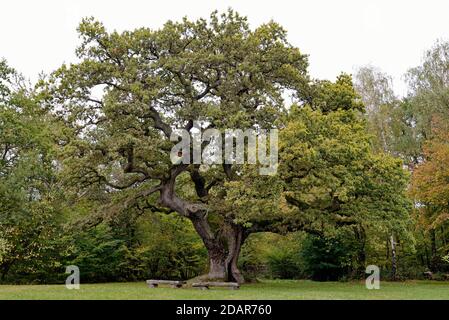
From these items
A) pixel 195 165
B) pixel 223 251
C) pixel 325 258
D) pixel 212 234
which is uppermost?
pixel 195 165

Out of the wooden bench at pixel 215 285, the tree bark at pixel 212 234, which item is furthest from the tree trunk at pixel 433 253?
the wooden bench at pixel 215 285

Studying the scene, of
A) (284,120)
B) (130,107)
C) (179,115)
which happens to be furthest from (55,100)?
(284,120)

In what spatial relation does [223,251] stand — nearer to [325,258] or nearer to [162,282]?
[162,282]

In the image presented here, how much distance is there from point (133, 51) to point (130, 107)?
2873mm

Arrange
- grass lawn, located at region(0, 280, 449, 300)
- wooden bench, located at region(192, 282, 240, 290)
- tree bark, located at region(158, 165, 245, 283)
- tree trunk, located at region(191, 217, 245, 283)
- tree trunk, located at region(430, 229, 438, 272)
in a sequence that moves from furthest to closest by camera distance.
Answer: tree trunk, located at region(430, 229, 438, 272) → tree trunk, located at region(191, 217, 245, 283) → tree bark, located at region(158, 165, 245, 283) → wooden bench, located at region(192, 282, 240, 290) → grass lawn, located at region(0, 280, 449, 300)

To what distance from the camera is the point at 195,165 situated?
24.6 metres

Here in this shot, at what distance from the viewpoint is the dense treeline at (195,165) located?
20.2 metres

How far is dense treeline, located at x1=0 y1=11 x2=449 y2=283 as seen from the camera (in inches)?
796

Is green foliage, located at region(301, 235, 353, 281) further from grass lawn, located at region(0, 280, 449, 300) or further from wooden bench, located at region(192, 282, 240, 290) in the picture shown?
wooden bench, located at region(192, 282, 240, 290)

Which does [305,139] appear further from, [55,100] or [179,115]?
[55,100]

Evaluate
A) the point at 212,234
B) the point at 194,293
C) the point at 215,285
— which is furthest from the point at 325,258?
the point at 194,293

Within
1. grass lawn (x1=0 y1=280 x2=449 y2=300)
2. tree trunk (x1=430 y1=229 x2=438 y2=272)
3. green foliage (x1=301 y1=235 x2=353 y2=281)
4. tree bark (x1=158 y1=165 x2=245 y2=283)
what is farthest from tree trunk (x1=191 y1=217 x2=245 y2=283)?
tree trunk (x1=430 y1=229 x2=438 y2=272)

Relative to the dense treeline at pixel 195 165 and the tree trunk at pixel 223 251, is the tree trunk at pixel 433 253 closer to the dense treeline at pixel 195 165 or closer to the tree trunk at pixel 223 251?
the dense treeline at pixel 195 165

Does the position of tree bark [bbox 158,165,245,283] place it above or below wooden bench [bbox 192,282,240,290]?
above
